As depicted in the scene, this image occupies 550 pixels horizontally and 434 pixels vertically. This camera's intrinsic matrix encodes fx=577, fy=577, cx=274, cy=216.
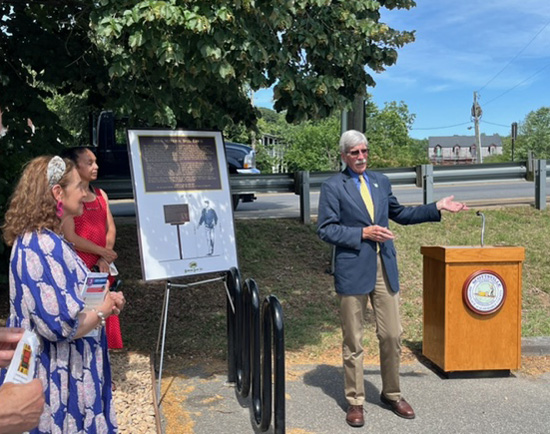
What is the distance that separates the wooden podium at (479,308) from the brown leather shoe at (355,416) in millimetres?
1158

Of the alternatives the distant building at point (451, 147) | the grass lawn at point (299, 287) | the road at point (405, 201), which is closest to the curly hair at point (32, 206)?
the grass lawn at point (299, 287)

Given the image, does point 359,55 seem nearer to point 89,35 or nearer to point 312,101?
point 312,101

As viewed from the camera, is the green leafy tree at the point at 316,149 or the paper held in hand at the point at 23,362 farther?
the green leafy tree at the point at 316,149

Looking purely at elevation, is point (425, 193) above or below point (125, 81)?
below

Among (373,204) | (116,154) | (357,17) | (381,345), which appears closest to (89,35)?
(357,17)

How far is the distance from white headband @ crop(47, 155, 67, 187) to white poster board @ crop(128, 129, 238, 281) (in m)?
1.90

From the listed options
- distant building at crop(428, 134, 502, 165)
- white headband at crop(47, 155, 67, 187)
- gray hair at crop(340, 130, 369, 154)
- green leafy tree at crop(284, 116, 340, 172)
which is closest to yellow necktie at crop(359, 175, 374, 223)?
gray hair at crop(340, 130, 369, 154)

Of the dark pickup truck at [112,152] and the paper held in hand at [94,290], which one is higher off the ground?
the dark pickup truck at [112,152]

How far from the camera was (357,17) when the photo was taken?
5.52 meters

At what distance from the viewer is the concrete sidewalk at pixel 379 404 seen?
4.09 meters

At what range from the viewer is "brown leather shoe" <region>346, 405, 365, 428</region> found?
4.08 m

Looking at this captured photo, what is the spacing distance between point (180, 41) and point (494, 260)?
315 centimetres

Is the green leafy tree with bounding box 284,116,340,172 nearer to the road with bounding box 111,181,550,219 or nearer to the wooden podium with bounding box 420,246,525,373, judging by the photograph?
the road with bounding box 111,181,550,219

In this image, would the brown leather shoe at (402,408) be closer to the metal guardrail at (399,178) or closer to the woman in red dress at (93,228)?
the woman in red dress at (93,228)
